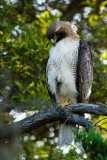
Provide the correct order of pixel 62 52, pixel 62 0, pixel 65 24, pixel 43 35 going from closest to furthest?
pixel 62 52, pixel 65 24, pixel 43 35, pixel 62 0

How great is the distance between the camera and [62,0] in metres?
8.38

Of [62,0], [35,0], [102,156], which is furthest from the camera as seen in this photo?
[62,0]

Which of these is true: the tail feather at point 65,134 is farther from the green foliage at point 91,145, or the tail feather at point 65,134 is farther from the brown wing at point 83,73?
the green foliage at point 91,145

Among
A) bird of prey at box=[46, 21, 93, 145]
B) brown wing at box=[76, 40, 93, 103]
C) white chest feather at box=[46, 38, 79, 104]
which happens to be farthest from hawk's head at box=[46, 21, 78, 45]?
brown wing at box=[76, 40, 93, 103]

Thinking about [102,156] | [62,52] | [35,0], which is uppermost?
[35,0]

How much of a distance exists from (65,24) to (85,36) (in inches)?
75.9

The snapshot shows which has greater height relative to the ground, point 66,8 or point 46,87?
point 66,8

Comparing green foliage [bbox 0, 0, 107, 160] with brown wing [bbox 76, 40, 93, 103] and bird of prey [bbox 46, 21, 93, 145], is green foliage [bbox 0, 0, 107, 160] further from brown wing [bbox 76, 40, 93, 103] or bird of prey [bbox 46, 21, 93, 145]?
brown wing [bbox 76, 40, 93, 103]

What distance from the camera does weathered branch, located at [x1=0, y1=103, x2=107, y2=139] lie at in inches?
160

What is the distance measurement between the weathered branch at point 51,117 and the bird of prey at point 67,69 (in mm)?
938

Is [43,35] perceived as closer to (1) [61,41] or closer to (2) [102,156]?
→ (1) [61,41]

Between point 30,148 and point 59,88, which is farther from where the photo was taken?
point 30,148

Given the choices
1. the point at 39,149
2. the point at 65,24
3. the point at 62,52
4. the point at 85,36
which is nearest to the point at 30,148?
the point at 39,149

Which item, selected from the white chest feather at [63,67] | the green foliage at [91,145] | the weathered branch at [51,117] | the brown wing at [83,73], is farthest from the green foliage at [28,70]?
the green foliage at [91,145]
